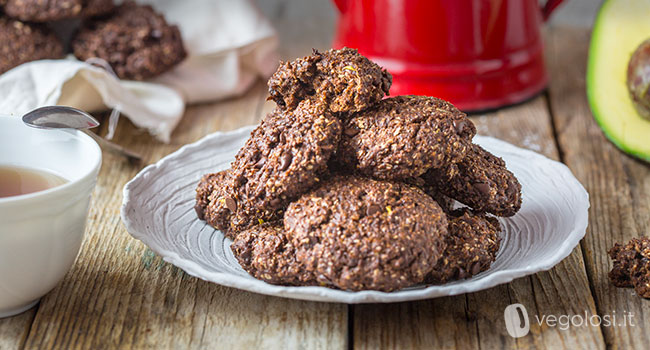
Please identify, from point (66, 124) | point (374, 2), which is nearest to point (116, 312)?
point (66, 124)

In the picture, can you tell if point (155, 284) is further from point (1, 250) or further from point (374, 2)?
point (374, 2)

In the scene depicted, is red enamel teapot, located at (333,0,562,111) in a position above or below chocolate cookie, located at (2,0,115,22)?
below

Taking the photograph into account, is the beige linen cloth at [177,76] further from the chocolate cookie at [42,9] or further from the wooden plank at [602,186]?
the wooden plank at [602,186]

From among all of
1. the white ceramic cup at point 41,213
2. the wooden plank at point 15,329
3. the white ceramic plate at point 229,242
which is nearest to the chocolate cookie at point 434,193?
the white ceramic plate at point 229,242

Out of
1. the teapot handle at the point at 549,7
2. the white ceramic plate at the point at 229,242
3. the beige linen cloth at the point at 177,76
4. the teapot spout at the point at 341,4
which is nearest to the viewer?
the white ceramic plate at the point at 229,242

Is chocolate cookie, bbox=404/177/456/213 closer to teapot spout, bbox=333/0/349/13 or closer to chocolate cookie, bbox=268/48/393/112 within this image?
chocolate cookie, bbox=268/48/393/112

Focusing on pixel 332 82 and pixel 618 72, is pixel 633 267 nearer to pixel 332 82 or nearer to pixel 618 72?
pixel 332 82

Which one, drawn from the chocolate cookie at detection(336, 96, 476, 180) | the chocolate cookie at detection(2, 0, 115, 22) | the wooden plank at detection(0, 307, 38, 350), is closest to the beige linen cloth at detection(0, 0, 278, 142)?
the chocolate cookie at detection(2, 0, 115, 22)

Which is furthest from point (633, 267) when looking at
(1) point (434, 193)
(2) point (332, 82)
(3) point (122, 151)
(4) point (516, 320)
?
(3) point (122, 151)
